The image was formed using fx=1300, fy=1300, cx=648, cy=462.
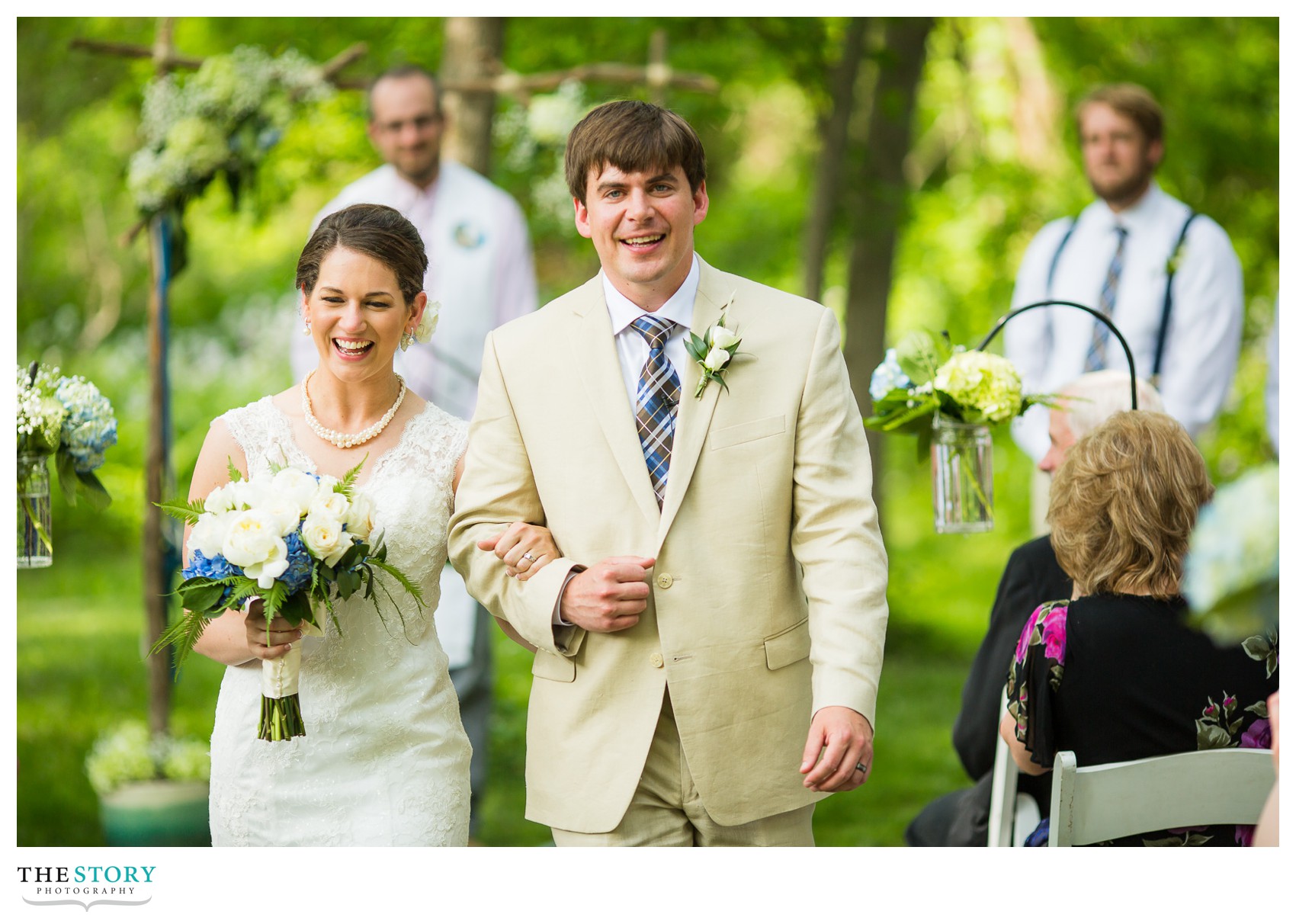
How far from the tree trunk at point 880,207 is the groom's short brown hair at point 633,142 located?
5597mm

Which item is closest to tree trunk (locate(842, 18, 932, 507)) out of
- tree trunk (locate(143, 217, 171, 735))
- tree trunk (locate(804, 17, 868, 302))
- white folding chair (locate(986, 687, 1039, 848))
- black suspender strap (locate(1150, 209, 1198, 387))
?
tree trunk (locate(804, 17, 868, 302))

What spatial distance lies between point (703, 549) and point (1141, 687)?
40.6 inches

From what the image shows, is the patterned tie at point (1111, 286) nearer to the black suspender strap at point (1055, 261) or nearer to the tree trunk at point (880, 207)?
the black suspender strap at point (1055, 261)

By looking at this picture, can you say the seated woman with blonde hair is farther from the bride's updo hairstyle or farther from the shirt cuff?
the bride's updo hairstyle

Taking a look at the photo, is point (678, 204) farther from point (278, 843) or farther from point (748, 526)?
point (278, 843)

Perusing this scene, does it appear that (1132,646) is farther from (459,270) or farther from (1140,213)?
(459,270)

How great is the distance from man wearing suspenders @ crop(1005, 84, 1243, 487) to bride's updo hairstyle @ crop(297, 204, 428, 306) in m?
2.75

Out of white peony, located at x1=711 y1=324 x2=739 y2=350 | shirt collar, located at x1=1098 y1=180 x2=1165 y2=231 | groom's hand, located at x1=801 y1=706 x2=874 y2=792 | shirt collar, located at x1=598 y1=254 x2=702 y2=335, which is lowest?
groom's hand, located at x1=801 y1=706 x2=874 y2=792

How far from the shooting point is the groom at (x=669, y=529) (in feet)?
9.44

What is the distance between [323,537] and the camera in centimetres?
277

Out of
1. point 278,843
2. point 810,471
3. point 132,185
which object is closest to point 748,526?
point 810,471

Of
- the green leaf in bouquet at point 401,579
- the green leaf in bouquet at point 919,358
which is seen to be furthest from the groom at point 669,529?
the green leaf in bouquet at point 919,358

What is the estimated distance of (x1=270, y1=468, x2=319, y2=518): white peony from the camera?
279cm

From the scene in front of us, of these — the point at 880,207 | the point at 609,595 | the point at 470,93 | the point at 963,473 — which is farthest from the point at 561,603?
the point at 880,207
